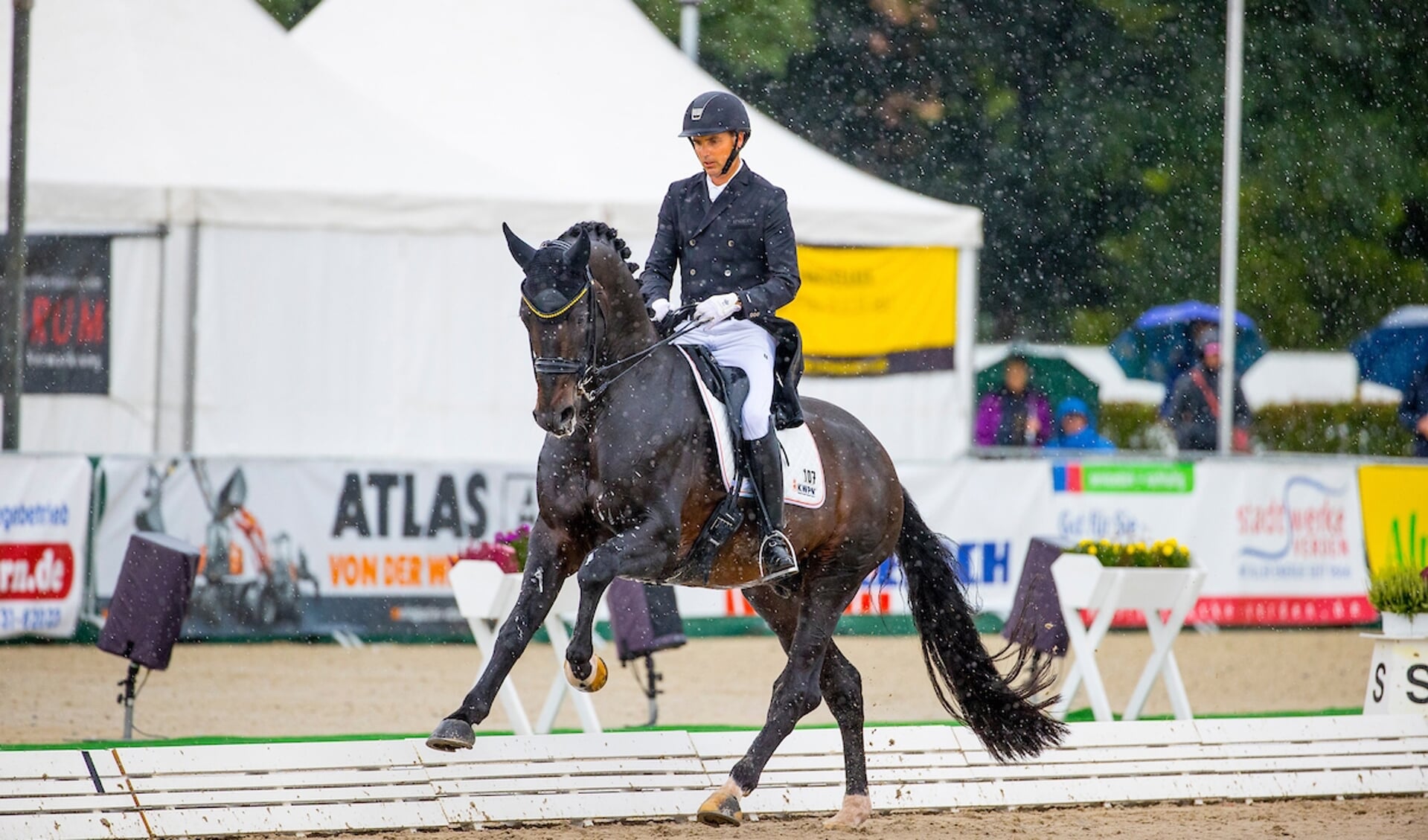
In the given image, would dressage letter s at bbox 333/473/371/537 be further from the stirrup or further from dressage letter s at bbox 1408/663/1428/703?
dressage letter s at bbox 1408/663/1428/703

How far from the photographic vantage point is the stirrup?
7059 millimetres

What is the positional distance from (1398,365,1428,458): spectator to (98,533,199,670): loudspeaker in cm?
1241

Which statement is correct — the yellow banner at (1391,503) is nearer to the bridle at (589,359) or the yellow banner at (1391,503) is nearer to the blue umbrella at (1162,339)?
the blue umbrella at (1162,339)

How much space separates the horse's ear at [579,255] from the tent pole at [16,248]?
8.76 m

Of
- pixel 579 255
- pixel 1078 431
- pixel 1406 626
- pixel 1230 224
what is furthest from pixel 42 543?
pixel 1230 224

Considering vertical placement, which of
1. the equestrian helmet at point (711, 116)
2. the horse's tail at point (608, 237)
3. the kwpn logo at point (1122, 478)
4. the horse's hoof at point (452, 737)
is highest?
the equestrian helmet at point (711, 116)

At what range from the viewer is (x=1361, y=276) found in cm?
3222

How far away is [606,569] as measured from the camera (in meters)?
6.28

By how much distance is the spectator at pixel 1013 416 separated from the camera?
19188 mm

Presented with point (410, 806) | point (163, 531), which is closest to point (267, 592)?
point (163, 531)

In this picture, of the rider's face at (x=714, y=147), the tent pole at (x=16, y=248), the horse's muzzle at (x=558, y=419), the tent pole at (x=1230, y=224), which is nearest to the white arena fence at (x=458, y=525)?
the tent pole at (x=16, y=248)

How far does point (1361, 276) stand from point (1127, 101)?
5.43 m

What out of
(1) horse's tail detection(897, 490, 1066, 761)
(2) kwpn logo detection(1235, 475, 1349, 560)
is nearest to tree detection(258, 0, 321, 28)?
(2) kwpn logo detection(1235, 475, 1349, 560)

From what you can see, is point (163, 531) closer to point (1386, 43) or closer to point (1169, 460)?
point (1169, 460)
